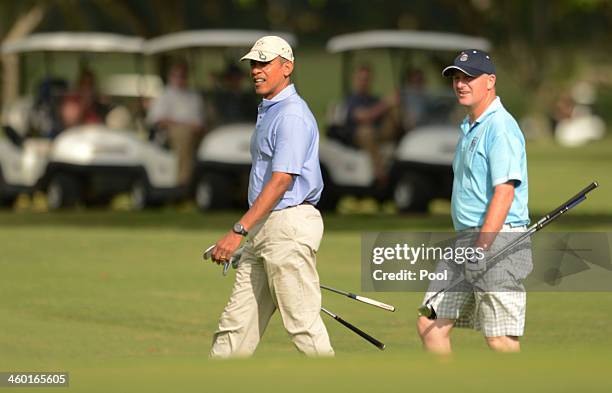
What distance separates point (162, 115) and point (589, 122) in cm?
3178

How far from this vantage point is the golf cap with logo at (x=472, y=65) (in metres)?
7.66

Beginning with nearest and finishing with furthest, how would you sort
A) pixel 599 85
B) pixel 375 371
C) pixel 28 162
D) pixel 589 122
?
pixel 375 371 < pixel 28 162 < pixel 589 122 < pixel 599 85

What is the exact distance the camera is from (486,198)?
7.57 meters

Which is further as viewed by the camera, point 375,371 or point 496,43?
point 496,43

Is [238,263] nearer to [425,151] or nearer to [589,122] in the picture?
[425,151]

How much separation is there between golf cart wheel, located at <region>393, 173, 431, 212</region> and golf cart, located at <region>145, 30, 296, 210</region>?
1.95 m

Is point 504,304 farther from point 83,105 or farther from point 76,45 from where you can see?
point 76,45

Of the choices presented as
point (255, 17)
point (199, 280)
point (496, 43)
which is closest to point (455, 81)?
point (199, 280)

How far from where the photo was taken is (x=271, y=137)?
314 inches

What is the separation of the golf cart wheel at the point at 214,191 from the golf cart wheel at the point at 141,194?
2.30 feet

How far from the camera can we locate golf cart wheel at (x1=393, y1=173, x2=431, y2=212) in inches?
840

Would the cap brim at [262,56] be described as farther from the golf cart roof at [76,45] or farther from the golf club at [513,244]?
the golf cart roof at [76,45]

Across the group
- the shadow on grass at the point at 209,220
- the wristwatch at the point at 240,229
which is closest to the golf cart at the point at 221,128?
the shadow on grass at the point at 209,220

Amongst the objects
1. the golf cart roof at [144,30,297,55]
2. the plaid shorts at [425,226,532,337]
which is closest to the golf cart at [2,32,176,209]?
the golf cart roof at [144,30,297,55]
